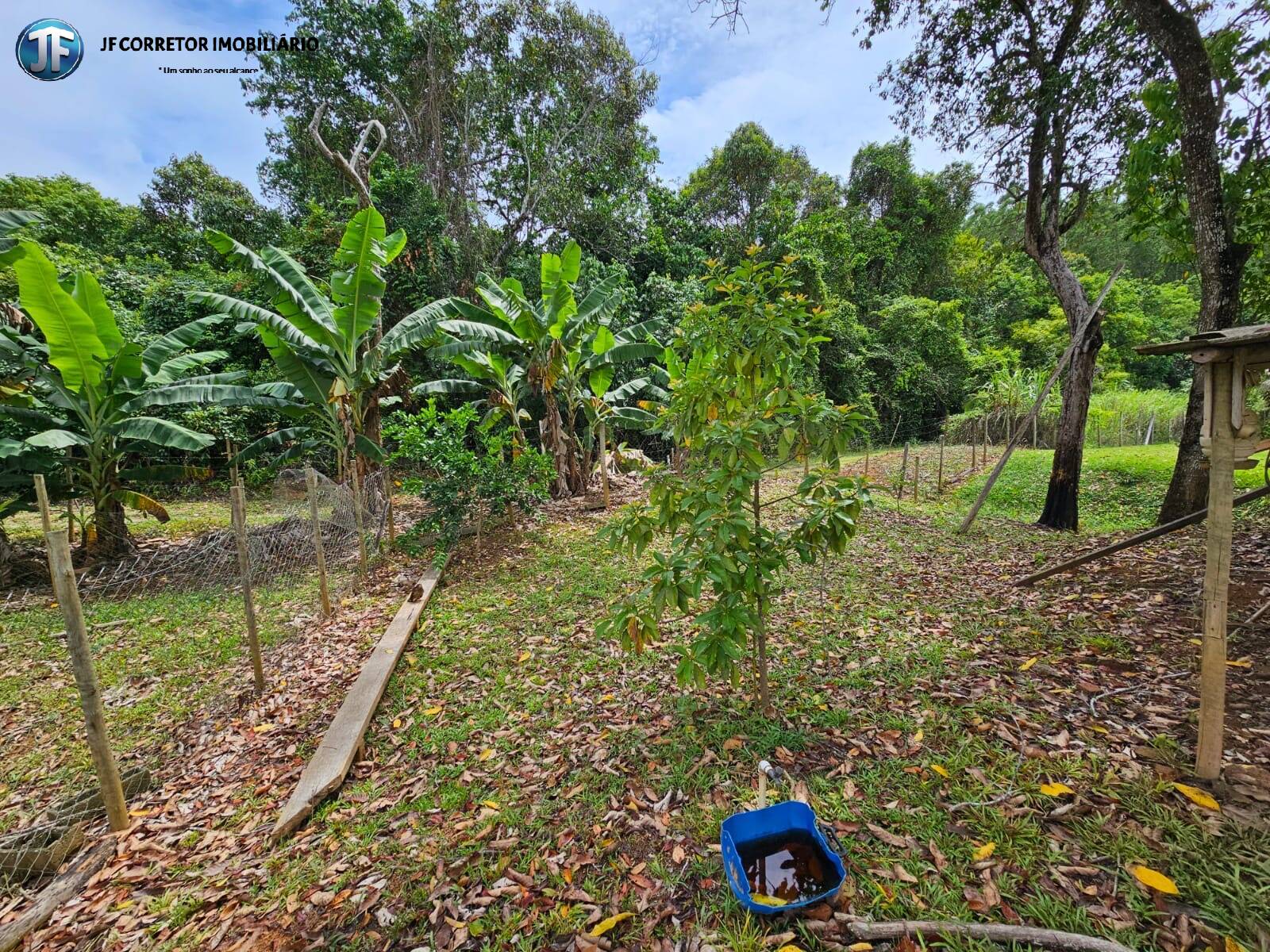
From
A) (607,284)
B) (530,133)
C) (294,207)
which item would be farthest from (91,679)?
(294,207)

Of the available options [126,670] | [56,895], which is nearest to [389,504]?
[126,670]

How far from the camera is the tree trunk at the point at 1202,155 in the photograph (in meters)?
4.29

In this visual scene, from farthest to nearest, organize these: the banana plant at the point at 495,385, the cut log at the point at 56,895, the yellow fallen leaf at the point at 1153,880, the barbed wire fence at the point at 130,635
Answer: the banana plant at the point at 495,385
the barbed wire fence at the point at 130,635
the cut log at the point at 56,895
the yellow fallen leaf at the point at 1153,880

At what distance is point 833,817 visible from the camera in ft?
7.45

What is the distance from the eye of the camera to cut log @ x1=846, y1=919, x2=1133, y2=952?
162 centimetres

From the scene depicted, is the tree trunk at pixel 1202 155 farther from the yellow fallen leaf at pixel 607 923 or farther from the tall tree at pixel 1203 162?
the yellow fallen leaf at pixel 607 923

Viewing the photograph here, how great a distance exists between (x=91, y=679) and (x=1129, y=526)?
9.48 meters

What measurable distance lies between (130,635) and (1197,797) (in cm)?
753

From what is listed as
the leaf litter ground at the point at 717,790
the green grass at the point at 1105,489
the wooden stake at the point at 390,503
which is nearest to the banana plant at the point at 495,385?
the wooden stake at the point at 390,503

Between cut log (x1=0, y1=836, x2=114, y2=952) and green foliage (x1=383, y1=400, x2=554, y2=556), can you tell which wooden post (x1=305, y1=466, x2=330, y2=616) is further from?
cut log (x1=0, y1=836, x2=114, y2=952)

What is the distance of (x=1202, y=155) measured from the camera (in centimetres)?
436

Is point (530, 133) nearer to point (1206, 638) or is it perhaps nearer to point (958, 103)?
point (958, 103)

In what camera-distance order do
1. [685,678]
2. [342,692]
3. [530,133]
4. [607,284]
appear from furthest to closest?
[530,133] → [607,284] → [342,692] → [685,678]

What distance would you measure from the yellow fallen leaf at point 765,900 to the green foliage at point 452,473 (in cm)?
536
